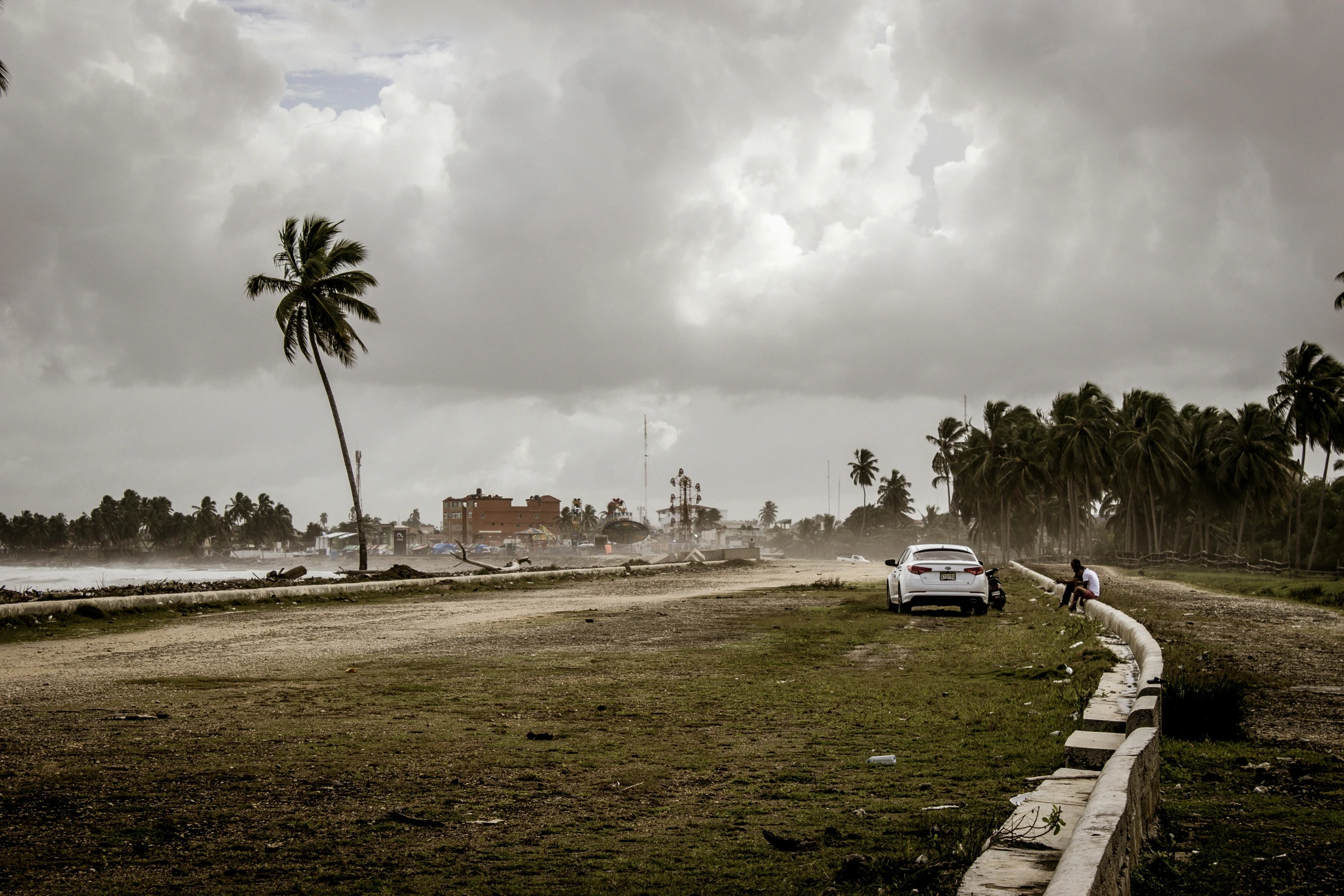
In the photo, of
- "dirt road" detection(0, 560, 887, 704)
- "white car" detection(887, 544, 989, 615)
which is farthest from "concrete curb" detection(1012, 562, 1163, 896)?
"white car" detection(887, 544, 989, 615)

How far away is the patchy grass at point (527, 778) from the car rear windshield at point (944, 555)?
11.0 metres

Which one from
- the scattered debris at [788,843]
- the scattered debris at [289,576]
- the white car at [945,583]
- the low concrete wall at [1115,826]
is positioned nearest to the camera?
the low concrete wall at [1115,826]

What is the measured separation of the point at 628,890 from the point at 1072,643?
39.6ft

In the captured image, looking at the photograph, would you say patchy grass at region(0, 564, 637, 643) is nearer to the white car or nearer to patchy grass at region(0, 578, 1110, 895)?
patchy grass at region(0, 578, 1110, 895)

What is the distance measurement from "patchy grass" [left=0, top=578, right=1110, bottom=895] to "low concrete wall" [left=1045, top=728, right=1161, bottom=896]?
57 cm

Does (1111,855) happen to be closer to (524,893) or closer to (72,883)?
(524,893)

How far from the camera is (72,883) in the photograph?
4.56m

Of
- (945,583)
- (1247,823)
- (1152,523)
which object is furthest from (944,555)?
(1152,523)

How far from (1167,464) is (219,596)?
79059 mm

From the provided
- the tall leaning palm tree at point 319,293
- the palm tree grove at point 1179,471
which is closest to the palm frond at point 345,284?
the tall leaning palm tree at point 319,293

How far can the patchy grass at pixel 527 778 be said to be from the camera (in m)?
4.83

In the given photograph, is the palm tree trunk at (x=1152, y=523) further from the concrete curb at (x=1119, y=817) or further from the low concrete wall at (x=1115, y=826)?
the low concrete wall at (x=1115, y=826)

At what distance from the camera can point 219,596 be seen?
24203 mm

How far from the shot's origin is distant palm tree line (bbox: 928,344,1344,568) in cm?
7106
